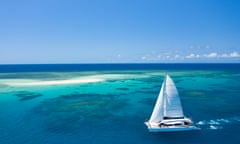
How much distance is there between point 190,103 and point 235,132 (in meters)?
13.8

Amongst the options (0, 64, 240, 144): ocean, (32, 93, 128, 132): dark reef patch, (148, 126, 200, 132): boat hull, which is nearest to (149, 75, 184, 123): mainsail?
(148, 126, 200, 132): boat hull

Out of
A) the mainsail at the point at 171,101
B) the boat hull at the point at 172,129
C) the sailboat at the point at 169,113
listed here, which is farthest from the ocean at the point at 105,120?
the mainsail at the point at 171,101

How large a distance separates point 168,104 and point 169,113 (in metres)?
1.28

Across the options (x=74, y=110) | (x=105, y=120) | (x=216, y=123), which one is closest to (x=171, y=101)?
(x=216, y=123)

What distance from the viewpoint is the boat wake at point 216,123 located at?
89.5 ft

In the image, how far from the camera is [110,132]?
2597 centimetres

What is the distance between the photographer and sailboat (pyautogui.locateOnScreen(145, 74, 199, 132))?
26781 millimetres

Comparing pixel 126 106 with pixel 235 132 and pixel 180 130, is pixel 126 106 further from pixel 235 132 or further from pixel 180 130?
pixel 235 132

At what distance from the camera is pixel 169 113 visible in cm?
2817

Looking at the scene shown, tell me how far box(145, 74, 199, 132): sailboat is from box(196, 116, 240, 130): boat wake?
2.07m

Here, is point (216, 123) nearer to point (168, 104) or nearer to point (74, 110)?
point (168, 104)

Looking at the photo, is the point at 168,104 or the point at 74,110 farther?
the point at 74,110

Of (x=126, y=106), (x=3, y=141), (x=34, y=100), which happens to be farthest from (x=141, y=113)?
(x=34, y=100)

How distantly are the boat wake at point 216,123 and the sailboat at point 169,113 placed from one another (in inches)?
81.3
